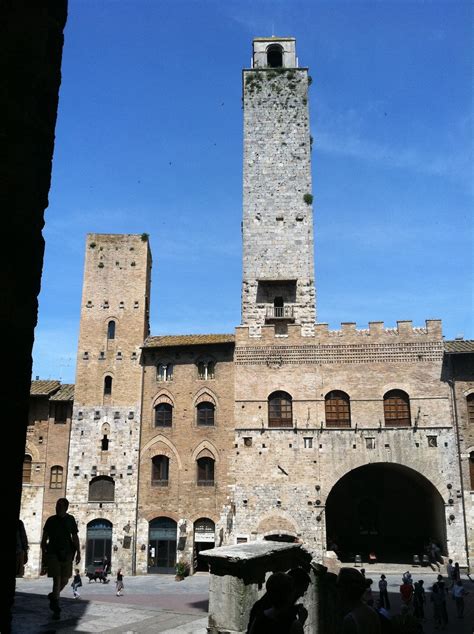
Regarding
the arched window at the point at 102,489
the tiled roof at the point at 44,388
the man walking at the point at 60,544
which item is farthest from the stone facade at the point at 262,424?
the man walking at the point at 60,544

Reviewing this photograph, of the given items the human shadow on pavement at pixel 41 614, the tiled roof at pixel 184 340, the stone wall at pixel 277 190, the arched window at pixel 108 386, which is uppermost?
the stone wall at pixel 277 190

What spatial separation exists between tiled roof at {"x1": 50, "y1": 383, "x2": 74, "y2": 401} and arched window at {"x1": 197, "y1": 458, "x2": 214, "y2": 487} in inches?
317

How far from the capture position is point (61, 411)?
1253 inches

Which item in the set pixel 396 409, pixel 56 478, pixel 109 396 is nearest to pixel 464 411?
pixel 396 409

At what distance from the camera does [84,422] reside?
102ft

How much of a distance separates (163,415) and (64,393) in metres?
6.07

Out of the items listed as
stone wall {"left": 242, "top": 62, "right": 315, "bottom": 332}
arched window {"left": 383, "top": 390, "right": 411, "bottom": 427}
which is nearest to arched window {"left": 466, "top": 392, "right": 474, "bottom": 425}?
arched window {"left": 383, "top": 390, "right": 411, "bottom": 427}

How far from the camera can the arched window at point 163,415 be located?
30828 millimetres

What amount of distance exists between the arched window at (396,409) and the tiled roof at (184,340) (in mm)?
8662

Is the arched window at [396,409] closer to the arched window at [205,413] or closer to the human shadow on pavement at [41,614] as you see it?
the arched window at [205,413]

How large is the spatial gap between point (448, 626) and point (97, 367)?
21.1 metres

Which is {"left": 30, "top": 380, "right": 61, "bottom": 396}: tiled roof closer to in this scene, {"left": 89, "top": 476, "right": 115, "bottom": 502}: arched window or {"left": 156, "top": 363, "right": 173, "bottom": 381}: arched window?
{"left": 89, "top": 476, "right": 115, "bottom": 502}: arched window

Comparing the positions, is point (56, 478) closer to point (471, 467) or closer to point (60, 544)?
point (471, 467)

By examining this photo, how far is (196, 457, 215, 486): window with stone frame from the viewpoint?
1166 inches
